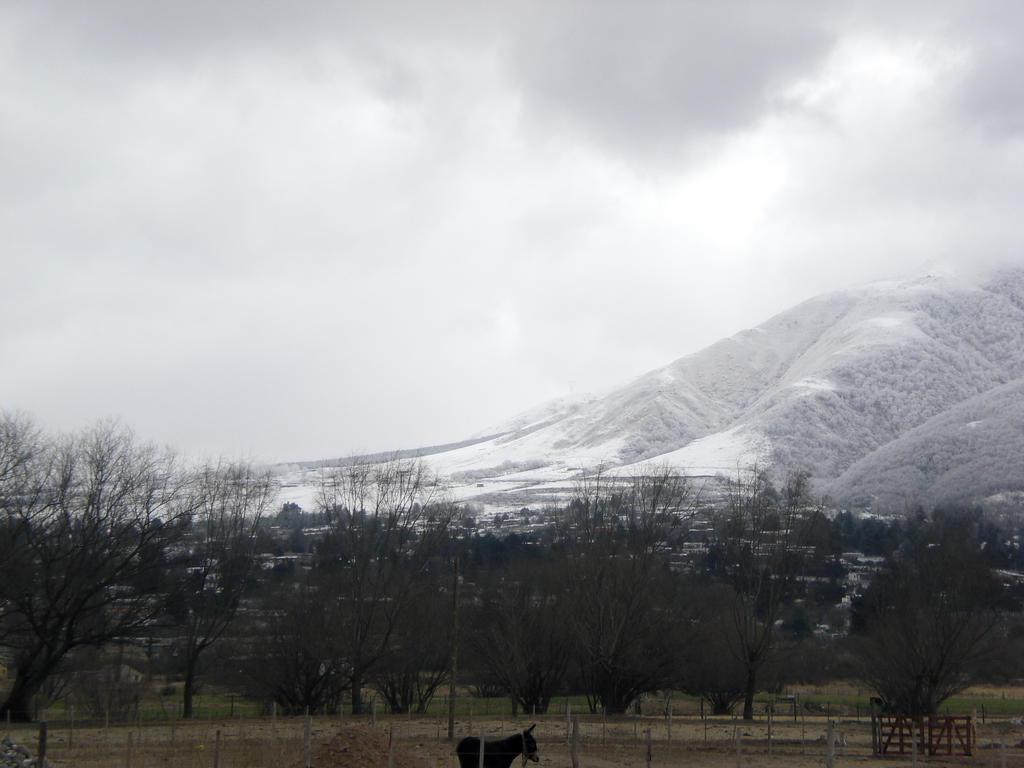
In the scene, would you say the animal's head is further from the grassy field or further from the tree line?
the tree line

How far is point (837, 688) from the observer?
75.6m

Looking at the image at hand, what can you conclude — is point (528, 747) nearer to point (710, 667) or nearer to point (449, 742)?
point (449, 742)

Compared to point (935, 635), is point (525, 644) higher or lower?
lower

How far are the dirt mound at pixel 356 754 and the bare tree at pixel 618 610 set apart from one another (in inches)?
1163

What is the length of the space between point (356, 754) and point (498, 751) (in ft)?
12.2

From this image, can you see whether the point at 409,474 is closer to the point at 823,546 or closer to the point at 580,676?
the point at 580,676

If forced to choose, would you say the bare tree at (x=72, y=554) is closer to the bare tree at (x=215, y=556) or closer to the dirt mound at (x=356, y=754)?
the bare tree at (x=215, y=556)

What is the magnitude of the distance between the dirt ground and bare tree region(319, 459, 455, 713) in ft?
23.4

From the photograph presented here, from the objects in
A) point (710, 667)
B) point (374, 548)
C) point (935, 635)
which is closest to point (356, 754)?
point (935, 635)

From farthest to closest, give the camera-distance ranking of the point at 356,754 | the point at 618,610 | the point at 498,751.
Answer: the point at 618,610 < the point at 498,751 < the point at 356,754

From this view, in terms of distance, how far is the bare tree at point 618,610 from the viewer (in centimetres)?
5375

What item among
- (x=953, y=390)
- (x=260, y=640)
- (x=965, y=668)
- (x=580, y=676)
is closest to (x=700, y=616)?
(x=580, y=676)

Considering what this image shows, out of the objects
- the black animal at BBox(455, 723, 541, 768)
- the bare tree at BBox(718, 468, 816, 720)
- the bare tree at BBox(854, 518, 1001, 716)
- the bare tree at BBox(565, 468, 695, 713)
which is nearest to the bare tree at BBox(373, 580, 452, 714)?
the bare tree at BBox(565, 468, 695, 713)

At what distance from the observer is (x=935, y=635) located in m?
45.1
